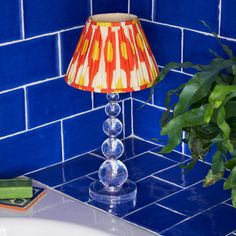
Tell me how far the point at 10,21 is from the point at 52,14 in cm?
12

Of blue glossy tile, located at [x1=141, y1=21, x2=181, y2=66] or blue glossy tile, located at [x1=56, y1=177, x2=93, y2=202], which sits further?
blue glossy tile, located at [x1=141, y1=21, x2=181, y2=66]

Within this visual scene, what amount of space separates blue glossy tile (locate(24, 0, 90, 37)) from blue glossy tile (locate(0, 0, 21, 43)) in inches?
1.0

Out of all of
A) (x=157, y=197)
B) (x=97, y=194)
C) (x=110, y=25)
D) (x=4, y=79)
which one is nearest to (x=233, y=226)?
(x=157, y=197)

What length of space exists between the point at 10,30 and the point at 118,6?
13.4 inches

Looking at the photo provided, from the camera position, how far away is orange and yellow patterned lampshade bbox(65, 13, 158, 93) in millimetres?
1628

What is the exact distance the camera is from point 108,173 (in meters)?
1.76

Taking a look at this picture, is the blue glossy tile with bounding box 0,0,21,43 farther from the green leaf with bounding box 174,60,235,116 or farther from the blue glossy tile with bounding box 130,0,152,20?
the green leaf with bounding box 174,60,235,116

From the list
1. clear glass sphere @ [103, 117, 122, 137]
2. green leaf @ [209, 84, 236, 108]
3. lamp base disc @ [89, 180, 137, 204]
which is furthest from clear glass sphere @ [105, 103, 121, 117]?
green leaf @ [209, 84, 236, 108]

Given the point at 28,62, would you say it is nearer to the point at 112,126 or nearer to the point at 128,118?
the point at 112,126

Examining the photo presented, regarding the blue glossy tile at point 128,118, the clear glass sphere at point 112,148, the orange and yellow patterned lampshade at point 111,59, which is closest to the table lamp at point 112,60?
the orange and yellow patterned lampshade at point 111,59

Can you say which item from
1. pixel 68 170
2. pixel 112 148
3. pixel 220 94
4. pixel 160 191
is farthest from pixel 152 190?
pixel 220 94

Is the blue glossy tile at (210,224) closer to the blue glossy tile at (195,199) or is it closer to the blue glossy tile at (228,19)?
the blue glossy tile at (195,199)

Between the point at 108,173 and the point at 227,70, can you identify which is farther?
the point at 108,173

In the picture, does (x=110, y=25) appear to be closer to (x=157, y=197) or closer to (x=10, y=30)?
(x=10, y=30)
